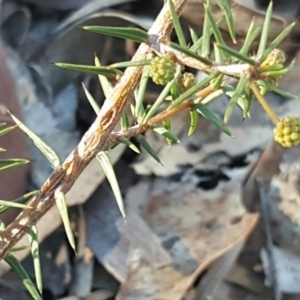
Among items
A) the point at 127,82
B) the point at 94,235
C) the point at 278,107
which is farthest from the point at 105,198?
the point at 127,82

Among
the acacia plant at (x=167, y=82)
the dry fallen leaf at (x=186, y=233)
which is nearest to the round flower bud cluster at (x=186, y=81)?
the acacia plant at (x=167, y=82)

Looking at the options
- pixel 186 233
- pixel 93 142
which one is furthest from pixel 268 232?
pixel 93 142

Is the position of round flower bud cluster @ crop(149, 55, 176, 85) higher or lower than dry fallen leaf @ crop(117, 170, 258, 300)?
higher

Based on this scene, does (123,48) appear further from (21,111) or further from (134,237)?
(134,237)

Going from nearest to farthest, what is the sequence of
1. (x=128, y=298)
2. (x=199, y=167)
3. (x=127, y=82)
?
(x=127, y=82)
(x=128, y=298)
(x=199, y=167)

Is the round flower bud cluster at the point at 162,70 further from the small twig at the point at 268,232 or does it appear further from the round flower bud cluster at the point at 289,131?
the small twig at the point at 268,232

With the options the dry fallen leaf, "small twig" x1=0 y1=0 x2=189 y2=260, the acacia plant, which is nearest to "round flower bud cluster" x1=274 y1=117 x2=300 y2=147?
the acacia plant

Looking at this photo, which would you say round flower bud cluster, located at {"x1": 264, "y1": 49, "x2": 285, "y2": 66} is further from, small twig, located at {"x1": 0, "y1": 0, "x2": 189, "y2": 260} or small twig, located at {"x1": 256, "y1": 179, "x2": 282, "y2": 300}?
small twig, located at {"x1": 256, "y1": 179, "x2": 282, "y2": 300}
